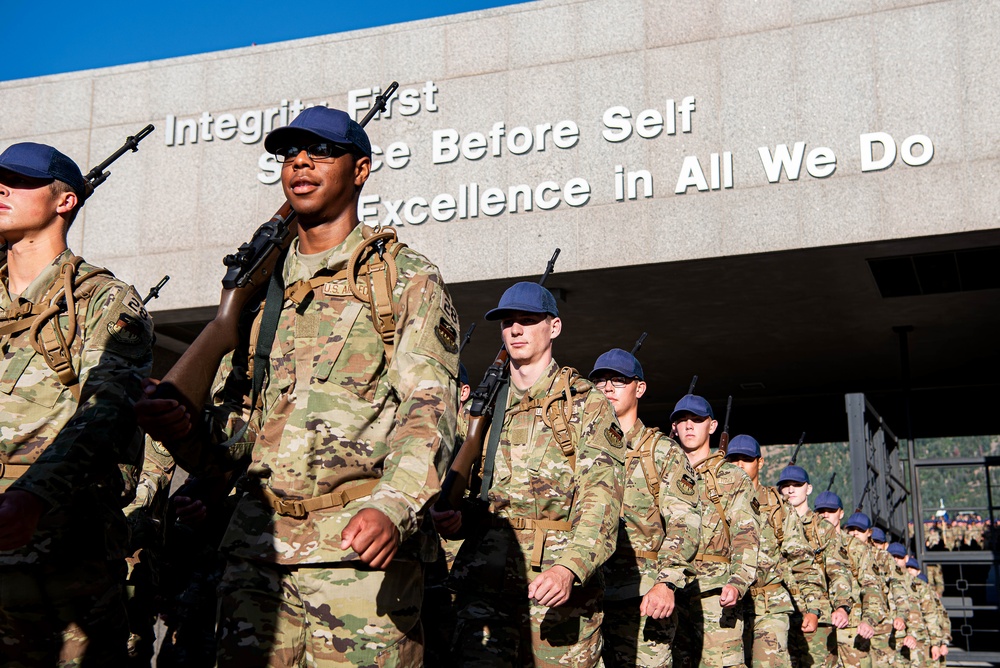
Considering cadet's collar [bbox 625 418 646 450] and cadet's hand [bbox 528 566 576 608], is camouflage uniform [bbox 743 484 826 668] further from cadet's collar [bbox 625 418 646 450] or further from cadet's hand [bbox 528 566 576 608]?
cadet's hand [bbox 528 566 576 608]

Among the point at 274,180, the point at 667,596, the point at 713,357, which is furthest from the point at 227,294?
the point at 713,357

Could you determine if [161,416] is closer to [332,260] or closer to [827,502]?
[332,260]

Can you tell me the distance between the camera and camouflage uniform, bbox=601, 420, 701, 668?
7.01 metres

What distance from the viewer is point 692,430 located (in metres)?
9.57

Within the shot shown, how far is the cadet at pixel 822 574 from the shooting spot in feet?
40.9

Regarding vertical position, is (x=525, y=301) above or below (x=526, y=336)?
above

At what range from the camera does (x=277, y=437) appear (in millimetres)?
3801

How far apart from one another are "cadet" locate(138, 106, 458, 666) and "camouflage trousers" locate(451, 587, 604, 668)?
1.86 m

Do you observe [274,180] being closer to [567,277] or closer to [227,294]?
[567,277]

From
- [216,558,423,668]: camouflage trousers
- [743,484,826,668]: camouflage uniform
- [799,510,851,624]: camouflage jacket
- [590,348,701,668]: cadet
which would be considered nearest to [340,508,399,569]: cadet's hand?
[216,558,423,668]: camouflage trousers

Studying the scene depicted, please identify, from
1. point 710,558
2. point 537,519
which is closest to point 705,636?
point 710,558

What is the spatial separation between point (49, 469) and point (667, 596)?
3.81 metres

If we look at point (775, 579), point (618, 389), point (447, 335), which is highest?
point (618, 389)

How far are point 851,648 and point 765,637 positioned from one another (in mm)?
4425
